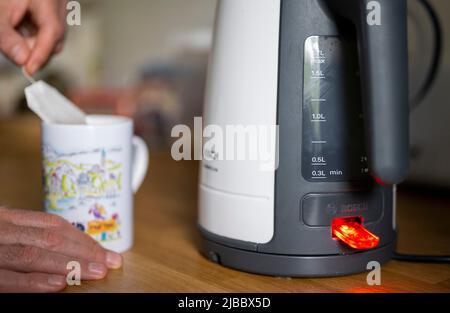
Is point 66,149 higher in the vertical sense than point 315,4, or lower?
lower

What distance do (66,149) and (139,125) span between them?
73 cm

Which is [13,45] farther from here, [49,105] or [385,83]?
[385,83]

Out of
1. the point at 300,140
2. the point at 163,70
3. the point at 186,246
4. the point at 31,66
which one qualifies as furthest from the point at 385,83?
the point at 163,70

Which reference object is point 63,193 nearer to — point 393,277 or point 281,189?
point 281,189

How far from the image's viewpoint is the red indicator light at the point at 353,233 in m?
0.53

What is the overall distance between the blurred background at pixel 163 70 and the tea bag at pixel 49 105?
1.60 ft

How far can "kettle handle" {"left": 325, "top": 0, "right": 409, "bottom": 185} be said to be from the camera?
46 centimetres

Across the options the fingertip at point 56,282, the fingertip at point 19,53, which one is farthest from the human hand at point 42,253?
the fingertip at point 19,53

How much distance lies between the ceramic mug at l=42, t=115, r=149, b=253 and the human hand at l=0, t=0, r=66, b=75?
0.44 ft

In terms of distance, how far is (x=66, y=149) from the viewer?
1.93 feet

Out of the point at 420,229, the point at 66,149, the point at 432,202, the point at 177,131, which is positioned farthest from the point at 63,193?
the point at 177,131

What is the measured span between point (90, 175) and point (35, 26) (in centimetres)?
26

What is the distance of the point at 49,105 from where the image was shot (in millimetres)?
619

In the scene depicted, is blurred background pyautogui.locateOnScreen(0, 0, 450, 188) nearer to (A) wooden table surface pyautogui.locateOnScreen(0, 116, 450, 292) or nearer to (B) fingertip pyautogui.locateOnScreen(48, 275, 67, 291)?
(A) wooden table surface pyautogui.locateOnScreen(0, 116, 450, 292)
